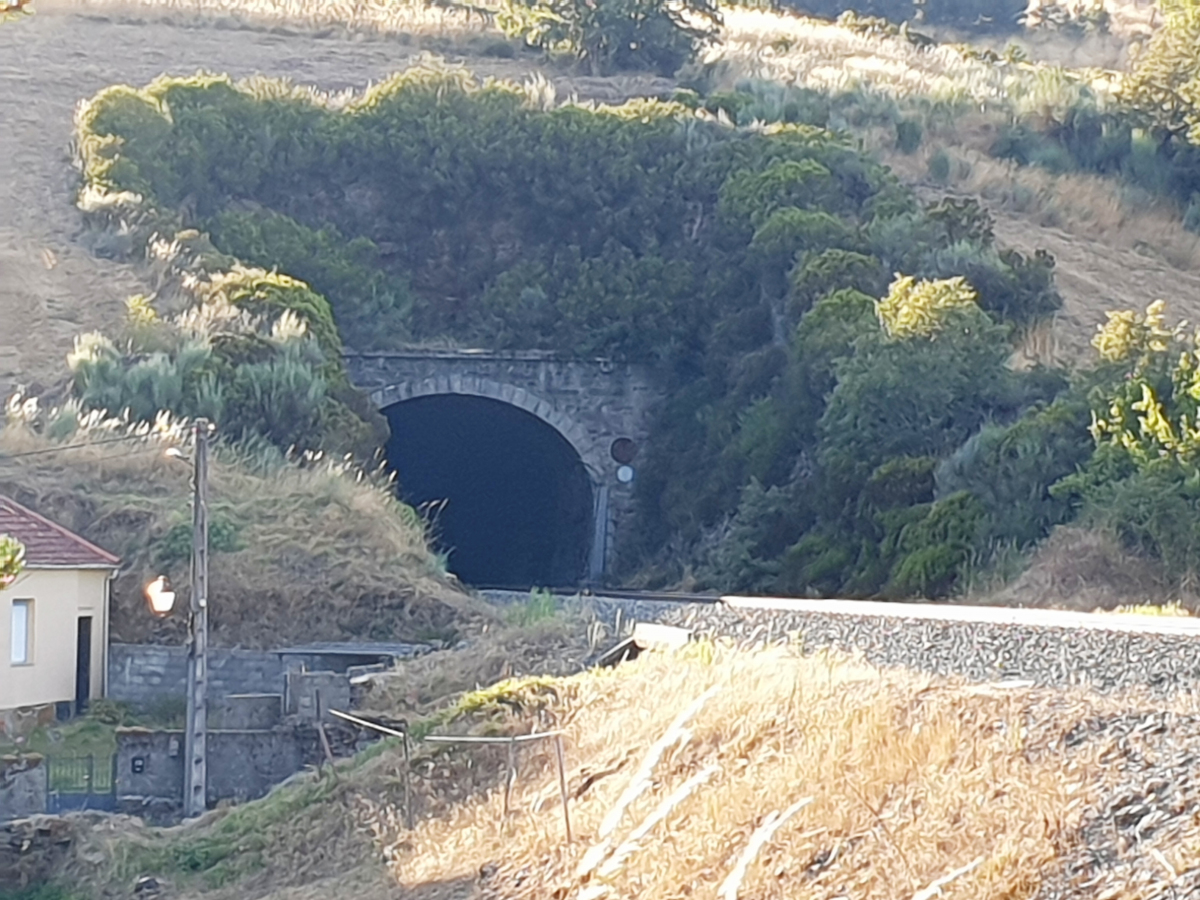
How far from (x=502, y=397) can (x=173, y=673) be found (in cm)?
1289

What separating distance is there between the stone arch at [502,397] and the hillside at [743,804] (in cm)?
1645

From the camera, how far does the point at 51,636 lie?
20.7 meters

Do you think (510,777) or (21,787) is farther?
Answer: (21,787)

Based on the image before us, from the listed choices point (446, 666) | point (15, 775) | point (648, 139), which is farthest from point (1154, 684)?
point (648, 139)

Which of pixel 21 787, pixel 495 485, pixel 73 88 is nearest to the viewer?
pixel 21 787

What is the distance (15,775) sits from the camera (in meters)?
17.7

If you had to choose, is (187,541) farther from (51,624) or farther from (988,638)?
(988,638)

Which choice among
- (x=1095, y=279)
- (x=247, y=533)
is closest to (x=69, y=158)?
(x=247, y=533)

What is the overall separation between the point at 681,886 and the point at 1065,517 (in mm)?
12217

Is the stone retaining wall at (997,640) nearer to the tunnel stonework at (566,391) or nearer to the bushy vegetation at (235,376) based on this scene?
the bushy vegetation at (235,376)

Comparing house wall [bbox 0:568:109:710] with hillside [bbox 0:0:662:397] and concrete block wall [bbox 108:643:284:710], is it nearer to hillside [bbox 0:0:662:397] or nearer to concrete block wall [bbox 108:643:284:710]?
concrete block wall [bbox 108:643:284:710]

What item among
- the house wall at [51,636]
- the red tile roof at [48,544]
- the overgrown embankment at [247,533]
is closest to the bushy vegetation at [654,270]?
the overgrown embankment at [247,533]

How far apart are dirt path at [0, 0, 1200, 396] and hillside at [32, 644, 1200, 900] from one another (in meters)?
14.9

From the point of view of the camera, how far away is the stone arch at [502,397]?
32.9m
